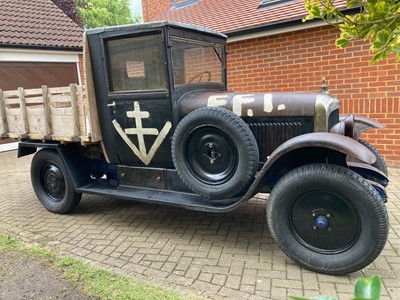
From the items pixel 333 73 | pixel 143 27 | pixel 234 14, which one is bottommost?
pixel 333 73

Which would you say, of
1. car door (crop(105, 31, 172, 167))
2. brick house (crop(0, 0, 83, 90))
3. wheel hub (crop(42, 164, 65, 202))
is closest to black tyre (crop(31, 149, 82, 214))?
wheel hub (crop(42, 164, 65, 202))

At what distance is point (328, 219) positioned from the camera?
8.88ft

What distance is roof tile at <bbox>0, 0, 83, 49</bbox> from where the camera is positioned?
9.03m

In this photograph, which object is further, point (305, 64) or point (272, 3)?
point (272, 3)

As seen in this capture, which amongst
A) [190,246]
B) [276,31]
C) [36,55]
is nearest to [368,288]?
[190,246]

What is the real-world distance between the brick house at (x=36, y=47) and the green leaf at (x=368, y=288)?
9645 millimetres

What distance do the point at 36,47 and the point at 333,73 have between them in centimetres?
780

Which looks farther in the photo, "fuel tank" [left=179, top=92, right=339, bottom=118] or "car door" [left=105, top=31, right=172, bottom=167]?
"car door" [left=105, top=31, right=172, bottom=167]

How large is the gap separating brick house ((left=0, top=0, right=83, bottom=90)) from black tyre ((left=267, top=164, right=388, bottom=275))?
846cm

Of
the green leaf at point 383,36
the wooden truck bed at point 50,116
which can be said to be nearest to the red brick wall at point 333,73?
the wooden truck bed at point 50,116

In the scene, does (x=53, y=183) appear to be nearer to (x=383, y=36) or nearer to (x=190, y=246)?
(x=190, y=246)

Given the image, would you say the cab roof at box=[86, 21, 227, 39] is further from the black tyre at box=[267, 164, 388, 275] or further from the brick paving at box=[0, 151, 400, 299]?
the brick paving at box=[0, 151, 400, 299]

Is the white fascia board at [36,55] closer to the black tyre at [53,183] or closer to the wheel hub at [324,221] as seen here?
the black tyre at [53,183]

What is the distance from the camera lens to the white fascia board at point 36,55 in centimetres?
856
